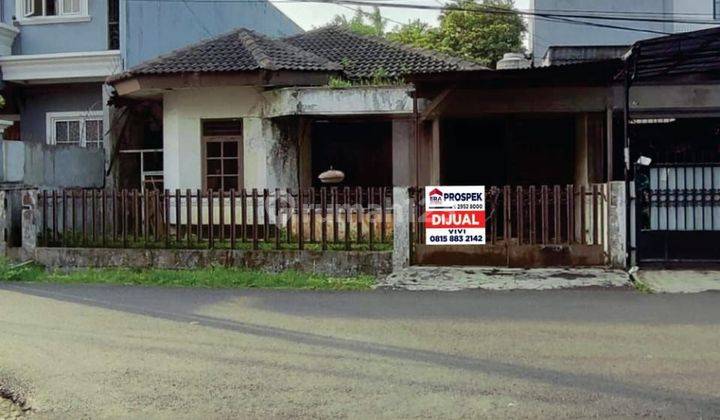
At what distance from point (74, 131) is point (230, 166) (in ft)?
16.2

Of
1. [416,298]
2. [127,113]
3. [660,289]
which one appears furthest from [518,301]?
[127,113]

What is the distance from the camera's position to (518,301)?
28.3 feet

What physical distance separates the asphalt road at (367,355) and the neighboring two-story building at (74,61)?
24.2ft

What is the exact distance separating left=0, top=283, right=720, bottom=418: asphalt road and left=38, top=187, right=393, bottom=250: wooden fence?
2.14m

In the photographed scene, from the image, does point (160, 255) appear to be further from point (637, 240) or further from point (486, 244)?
point (637, 240)

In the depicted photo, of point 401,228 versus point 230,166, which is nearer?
point 401,228

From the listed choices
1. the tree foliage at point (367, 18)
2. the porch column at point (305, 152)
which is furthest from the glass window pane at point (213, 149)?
the tree foliage at point (367, 18)

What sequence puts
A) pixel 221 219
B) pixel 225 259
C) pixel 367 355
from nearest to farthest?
pixel 367 355
pixel 225 259
pixel 221 219

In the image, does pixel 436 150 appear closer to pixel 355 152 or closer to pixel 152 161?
pixel 355 152

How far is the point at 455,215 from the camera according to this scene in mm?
10734

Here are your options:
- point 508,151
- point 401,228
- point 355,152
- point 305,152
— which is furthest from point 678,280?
point 305,152

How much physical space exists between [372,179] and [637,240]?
253 inches

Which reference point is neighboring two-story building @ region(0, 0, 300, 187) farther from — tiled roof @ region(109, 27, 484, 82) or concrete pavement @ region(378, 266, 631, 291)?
concrete pavement @ region(378, 266, 631, 291)

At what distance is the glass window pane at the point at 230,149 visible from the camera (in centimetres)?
1468
